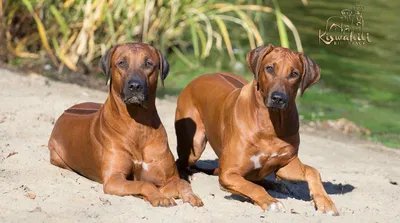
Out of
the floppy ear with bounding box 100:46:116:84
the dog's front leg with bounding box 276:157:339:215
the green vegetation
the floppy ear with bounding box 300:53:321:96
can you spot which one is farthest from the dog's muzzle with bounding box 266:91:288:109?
the green vegetation

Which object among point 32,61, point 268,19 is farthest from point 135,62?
point 268,19

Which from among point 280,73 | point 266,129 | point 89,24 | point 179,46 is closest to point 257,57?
point 280,73

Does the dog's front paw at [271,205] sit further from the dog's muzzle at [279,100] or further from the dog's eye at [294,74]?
the dog's eye at [294,74]

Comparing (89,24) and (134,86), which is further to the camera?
(89,24)

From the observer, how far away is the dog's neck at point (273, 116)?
22.7 ft

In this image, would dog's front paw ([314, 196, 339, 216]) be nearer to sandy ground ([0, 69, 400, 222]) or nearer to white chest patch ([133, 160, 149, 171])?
sandy ground ([0, 69, 400, 222])

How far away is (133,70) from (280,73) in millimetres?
1129

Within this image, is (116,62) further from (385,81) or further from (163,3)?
(385,81)

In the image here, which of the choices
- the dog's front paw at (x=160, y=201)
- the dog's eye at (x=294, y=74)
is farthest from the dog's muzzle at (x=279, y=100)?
the dog's front paw at (x=160, y=201)

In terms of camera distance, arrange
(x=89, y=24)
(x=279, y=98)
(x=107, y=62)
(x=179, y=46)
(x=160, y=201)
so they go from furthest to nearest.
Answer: (x=179, y=46), (x=89, y=24), (x=107, y=62), (x=279, y=98), (x=160, y=201)

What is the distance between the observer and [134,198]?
6602 millimetres

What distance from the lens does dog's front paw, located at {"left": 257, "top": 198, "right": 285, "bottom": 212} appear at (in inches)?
256

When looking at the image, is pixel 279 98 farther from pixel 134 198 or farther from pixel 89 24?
pixel 89 24

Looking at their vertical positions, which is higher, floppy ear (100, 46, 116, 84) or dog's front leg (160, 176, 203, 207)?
floppy ear (100, 46, 116, 84)
